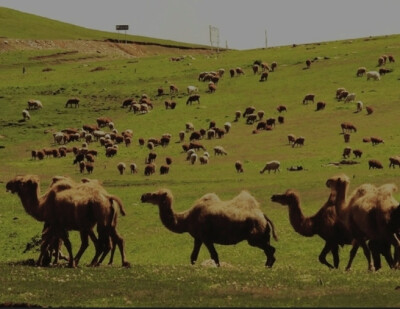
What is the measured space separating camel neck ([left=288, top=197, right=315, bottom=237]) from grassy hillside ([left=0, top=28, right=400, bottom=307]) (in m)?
1.26

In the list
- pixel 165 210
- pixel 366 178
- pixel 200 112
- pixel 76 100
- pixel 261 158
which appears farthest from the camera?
pixel 76 100

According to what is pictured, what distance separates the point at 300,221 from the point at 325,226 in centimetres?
99

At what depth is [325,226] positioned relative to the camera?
91.9 ft

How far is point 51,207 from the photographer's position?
27.3m

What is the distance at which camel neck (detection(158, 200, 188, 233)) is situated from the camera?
2859cm

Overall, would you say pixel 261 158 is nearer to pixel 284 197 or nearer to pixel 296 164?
pixel 296 164

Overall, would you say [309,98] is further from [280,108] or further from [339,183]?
[339,183]

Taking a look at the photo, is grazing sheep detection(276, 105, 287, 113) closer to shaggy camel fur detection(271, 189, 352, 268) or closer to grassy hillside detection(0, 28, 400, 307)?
grassy hillside detection(0, 28, 400, 307)

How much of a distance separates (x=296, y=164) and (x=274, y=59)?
5056 cm

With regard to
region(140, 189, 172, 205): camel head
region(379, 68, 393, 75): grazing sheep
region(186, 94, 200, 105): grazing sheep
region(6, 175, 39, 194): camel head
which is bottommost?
region(140, 189, 172, 205): camel head

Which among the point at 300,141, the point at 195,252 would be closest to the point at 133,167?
the point at 300,141

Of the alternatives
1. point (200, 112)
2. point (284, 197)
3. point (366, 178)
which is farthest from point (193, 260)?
point (200, 112)

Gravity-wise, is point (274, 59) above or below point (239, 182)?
above

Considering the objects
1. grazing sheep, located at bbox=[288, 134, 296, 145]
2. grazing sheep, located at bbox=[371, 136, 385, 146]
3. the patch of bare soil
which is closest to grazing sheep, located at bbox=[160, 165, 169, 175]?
grazing sheep, located at bbox=[288, 134, 296, 145]
